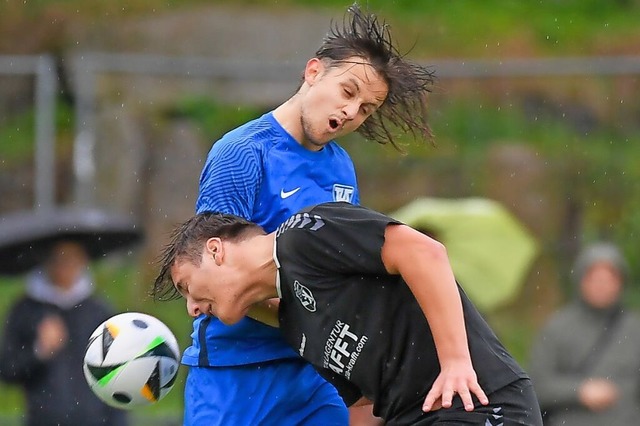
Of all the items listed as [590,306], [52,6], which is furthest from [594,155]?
[52,6]

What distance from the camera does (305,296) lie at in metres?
4.33

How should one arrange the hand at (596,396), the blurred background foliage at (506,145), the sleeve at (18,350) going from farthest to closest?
the blurred background foliage at (506,145)
the sleeve at (18,350)
the hand at (596,396)

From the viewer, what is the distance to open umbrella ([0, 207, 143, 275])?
880cm

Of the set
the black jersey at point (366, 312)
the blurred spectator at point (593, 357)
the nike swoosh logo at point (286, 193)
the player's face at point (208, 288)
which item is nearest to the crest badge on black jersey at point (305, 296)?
the black jersey at point (366, 312)

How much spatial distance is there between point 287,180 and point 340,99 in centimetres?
36

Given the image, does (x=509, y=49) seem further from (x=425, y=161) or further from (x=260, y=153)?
(x=260, y=153)

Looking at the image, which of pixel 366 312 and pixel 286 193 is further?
pixel 286 193

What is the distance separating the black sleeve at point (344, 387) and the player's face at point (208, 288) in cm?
36

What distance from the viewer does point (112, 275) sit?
1104 centimetres

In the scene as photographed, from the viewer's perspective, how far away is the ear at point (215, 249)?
444 cm

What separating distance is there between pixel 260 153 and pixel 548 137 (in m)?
7.31

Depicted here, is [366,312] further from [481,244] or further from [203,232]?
[481,244]

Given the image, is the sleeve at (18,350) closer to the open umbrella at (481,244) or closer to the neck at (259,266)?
the open umbrella at (481,244)

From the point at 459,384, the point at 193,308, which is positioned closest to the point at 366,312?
the point at 459,384
